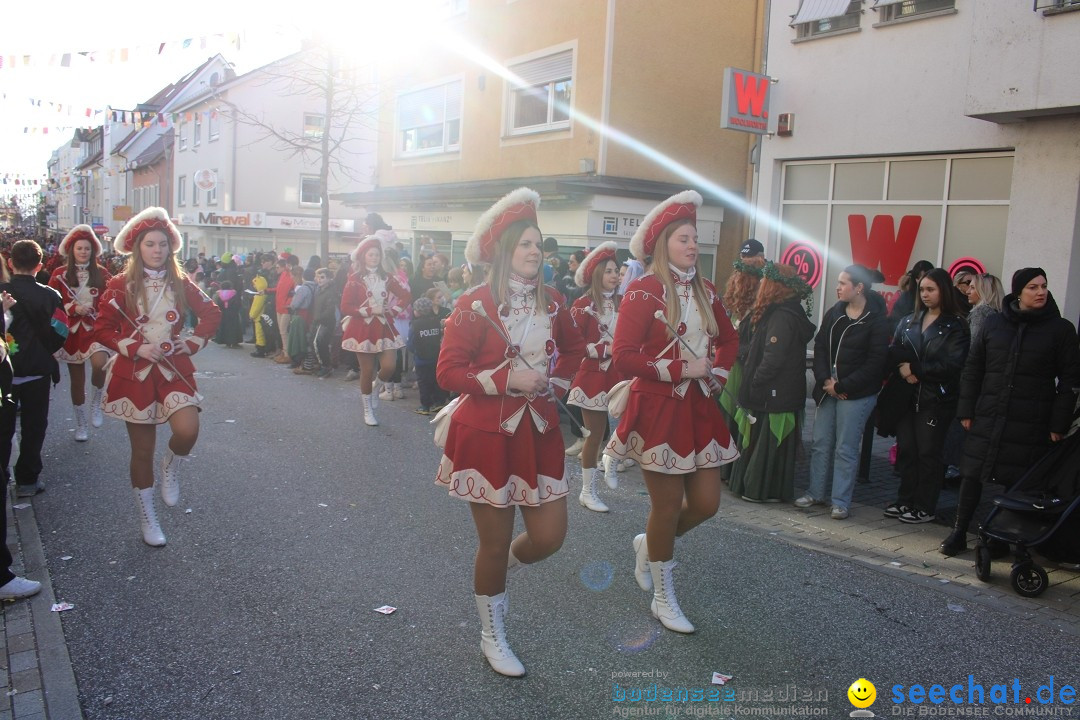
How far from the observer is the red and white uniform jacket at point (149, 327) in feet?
17.9

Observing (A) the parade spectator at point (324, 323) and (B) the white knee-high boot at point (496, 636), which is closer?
(B) the white knee-high boot at point (496, 636)

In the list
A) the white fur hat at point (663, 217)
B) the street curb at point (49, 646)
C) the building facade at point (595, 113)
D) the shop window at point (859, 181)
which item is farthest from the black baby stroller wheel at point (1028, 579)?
the building facade at point (595, 113)

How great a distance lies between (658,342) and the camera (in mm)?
4422

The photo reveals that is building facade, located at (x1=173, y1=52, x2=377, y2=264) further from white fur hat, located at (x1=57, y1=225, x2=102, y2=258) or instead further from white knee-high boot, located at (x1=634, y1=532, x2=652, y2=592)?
white knee-high boot, located at (x1=634, y1=532, x2=652, y2=592)

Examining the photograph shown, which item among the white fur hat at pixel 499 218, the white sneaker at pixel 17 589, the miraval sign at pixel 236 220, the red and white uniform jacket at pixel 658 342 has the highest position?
the miraval sign at pixel 236 220

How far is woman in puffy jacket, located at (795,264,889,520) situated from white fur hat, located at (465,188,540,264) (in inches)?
145

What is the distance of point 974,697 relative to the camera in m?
3.77

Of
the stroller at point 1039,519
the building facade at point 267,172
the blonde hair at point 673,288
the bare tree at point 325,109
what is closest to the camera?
the blonde hair at point 673,288

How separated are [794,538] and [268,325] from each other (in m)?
12.6

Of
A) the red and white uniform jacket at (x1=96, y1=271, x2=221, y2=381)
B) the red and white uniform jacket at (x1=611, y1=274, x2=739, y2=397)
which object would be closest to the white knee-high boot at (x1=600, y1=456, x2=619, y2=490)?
the red and white uniform jacket at (x1=611, y1=274, x2=739, y2=397)

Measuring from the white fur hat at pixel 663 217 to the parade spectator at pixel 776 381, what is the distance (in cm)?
267

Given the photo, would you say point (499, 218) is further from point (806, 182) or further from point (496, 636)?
point (806, 182)

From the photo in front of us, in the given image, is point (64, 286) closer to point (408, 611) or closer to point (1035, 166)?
point (408, 611)

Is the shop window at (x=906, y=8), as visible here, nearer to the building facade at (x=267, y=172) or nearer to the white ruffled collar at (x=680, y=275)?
the white ruffled collar at (x=680, y=275)
